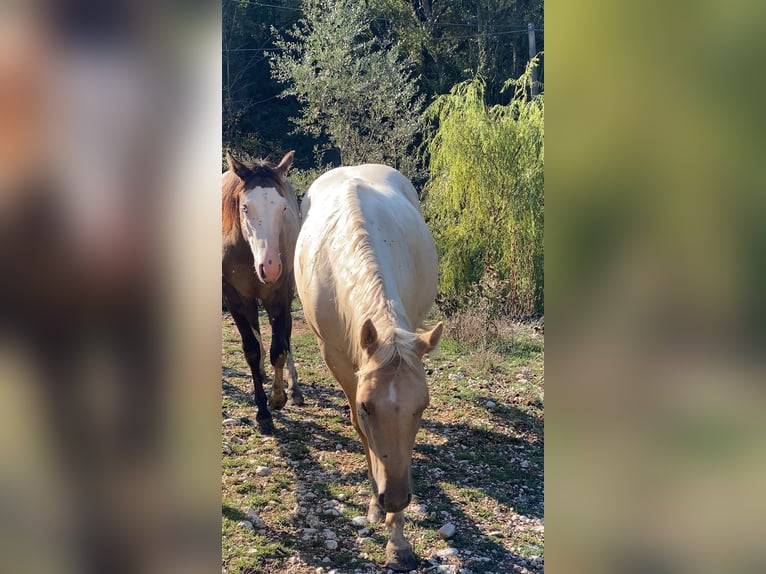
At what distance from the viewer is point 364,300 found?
105 inches

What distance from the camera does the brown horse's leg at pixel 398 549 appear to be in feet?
9.07

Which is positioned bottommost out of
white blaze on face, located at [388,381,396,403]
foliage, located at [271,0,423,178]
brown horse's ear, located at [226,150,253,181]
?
white blaze on face, located at [388,381,396,403]

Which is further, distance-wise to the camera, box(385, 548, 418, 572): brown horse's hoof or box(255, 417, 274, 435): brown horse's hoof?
box(255, 417, 274, 435): brown horse's hoof

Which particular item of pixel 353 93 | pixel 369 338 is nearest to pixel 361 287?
pixel 369 338

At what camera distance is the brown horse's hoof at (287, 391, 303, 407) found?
16.1 ft

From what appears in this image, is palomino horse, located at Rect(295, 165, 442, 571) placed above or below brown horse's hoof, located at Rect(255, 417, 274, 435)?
above

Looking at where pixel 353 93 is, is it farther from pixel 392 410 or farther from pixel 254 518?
pixel 392 410

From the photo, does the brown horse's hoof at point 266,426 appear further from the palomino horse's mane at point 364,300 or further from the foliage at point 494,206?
the foliage at point 494,206

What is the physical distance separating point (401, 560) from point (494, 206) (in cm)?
492

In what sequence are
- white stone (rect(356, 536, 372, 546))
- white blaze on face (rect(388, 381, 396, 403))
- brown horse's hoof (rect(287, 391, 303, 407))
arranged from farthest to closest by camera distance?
brown horse's hoof (rect(287, 391, 303, 407)) < white stone (rect(356, 536, 372, 546)) < white blaze on face (rect(388, 381, 396, 403))

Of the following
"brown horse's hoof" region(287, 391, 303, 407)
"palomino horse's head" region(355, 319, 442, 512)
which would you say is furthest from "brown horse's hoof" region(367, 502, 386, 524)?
"brown horse's hoof" region(287, 391, 303, 407)
